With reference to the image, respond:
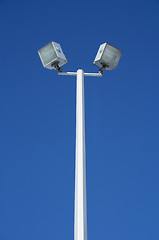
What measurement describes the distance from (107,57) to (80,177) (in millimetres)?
1750

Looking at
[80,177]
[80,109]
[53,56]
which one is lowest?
[80,177]

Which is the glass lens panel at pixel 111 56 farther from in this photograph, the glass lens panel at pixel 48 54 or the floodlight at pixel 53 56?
the glass lens panel at pixel 48 54

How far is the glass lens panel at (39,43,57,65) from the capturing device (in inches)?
151

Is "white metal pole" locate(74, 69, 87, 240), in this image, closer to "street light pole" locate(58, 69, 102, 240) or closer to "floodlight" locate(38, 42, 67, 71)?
"street light pole" locate(58, 69, 102, 240)

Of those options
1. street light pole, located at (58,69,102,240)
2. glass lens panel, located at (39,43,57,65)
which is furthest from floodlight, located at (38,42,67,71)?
street light pole, located at (58,69,102,240)

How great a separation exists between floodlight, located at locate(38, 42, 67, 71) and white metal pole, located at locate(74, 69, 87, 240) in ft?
1.68

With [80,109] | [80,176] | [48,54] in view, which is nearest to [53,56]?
[48,54]

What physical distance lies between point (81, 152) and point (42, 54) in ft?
5.35

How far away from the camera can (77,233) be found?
2625mm

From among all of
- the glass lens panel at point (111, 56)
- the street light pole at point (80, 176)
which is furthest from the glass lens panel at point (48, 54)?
the glass lens panel at point (111, 56)

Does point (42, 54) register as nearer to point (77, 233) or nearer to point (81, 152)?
point (81, 152)

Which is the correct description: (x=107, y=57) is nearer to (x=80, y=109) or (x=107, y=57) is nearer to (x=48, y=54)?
(x=48, y=54)

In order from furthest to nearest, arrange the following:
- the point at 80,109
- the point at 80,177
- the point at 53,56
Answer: the point at 53,56 < the point at 80,109 < the point at 80,177

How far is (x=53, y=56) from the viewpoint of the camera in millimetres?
3826
